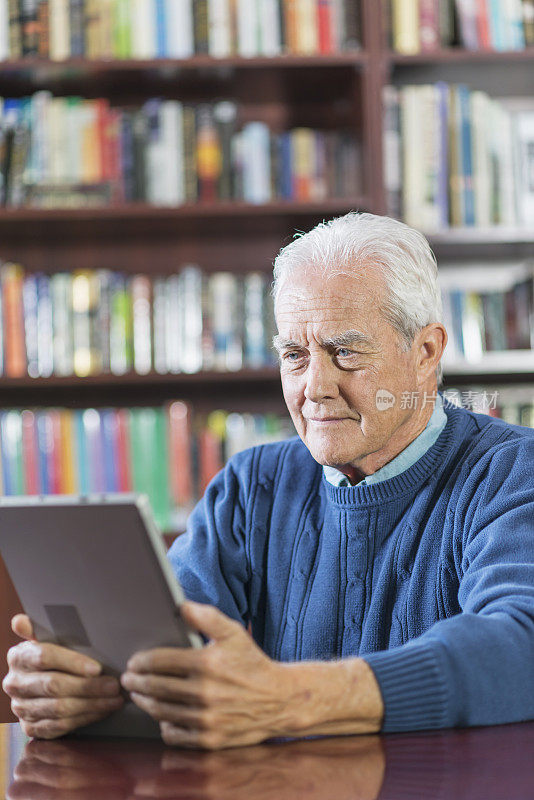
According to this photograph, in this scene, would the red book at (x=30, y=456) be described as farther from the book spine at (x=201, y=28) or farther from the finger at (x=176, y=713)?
the finger at (x=176, y=713)

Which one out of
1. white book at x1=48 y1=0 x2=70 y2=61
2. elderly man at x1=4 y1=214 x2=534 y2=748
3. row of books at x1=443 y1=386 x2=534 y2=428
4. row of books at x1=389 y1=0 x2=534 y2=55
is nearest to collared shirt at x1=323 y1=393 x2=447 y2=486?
elderly man at x1=4 y1=214 x2=534 y2=748

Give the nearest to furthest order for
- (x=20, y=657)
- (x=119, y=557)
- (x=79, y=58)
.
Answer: (x=119, y=557), (x=20, y=657), (x=79, y=58)

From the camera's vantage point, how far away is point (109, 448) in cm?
233

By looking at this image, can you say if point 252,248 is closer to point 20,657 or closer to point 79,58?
point 79,58

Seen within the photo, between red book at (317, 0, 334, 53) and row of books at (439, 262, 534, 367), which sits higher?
red book at (317, 0, 334, 53)

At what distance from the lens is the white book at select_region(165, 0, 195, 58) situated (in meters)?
2.31

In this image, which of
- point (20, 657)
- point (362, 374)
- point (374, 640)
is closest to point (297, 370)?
point (362, 374)

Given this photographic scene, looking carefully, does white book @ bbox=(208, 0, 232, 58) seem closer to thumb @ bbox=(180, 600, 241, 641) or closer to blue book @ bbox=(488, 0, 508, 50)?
blue book @ bbox=(488, 0, 508, 50)

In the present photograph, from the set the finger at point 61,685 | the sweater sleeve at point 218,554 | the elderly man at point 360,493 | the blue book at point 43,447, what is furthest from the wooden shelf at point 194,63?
the finger at point 61,685

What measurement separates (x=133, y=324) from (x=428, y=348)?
109 centimetres

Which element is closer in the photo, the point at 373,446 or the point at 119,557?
the point at 119,557

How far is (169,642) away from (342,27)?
1.78 meters

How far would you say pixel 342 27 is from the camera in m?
2.32

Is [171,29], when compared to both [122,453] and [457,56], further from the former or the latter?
[122,453]
